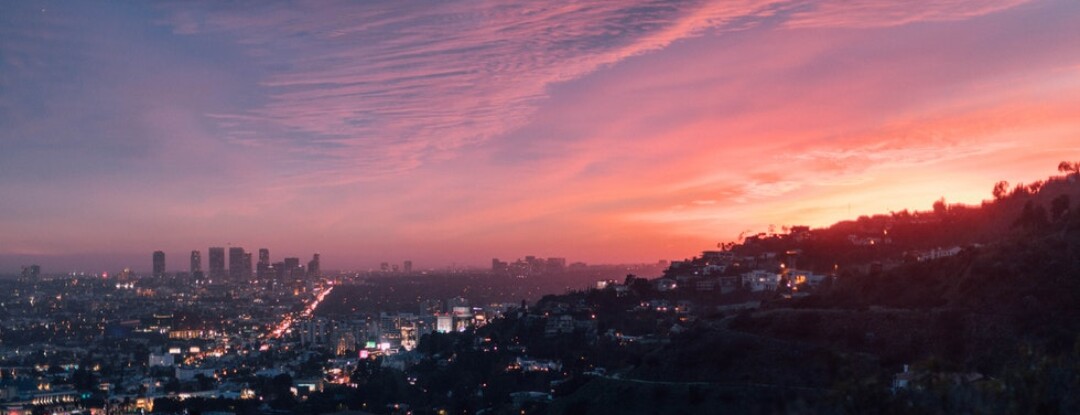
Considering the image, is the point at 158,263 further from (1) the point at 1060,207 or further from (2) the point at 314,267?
(1) the point at 1060,207

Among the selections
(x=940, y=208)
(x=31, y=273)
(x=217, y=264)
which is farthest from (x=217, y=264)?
(x=940, y=208)

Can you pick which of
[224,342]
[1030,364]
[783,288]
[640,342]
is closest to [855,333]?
[640,342]

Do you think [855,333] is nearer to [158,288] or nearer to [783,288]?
[783,288]

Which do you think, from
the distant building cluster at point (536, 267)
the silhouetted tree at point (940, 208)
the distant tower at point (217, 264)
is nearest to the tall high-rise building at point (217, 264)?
the distant tower at point (217, 264)

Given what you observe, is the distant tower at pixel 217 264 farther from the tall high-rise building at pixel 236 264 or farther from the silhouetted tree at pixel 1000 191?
the silhouetted tree at pixel 1000 191

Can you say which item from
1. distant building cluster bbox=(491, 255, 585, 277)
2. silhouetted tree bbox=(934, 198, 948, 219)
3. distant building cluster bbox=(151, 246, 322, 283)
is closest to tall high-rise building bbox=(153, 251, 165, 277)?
distant building cluster bbox=(151, 246, 322, 283)
